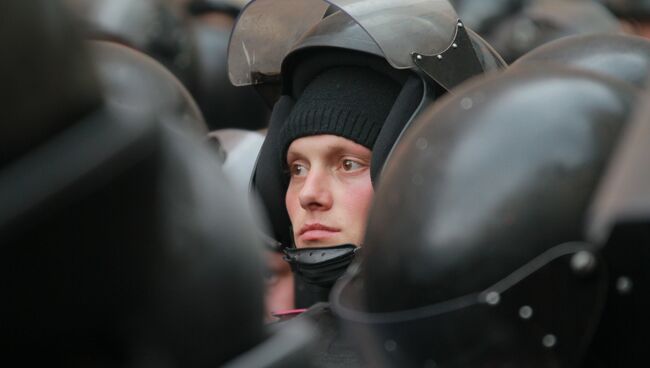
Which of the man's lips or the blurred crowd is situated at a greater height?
the blurred crowd

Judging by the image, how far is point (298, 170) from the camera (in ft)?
12.3

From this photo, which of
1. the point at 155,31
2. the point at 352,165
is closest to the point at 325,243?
the point at 352,165

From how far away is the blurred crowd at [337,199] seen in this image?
1.27 m

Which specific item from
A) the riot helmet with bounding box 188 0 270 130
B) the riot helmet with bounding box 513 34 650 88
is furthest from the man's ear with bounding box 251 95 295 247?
the riot helmet with bounding box 188 0 270 130

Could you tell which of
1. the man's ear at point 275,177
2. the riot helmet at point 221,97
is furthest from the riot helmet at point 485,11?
the man's ear at point 275,177

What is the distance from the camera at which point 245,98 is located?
24.0ft

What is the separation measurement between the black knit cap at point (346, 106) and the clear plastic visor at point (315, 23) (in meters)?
0.16

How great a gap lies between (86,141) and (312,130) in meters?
2.40

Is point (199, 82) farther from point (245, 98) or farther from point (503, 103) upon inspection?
point (503, 103)

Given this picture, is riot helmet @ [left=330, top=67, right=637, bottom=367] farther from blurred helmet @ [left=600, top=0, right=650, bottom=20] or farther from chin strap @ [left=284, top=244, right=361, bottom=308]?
blurred helmet @ [left=600, top=0, right=650, bottom=20]

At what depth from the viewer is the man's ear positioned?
12.7 ft

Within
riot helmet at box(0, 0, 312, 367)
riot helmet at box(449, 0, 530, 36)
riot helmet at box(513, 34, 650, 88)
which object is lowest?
riot helmet at box(449, 0, 530, 36)

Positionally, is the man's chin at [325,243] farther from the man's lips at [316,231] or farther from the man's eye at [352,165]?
the man's eye at [352,165]

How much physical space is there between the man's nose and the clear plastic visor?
34cm
